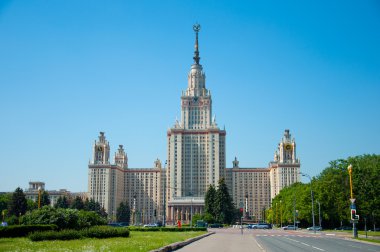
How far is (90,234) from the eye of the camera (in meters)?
34.5

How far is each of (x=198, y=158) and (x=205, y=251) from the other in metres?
154

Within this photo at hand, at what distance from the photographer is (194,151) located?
18075cm

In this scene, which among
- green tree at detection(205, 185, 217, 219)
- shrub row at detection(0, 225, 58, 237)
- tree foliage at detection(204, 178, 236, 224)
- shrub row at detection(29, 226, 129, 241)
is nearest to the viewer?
shrub row at detection(29, 226, 129, 241)

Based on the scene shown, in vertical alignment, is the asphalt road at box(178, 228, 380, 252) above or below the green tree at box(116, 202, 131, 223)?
above

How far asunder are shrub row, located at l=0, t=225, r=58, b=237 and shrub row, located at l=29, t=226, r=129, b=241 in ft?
12.0

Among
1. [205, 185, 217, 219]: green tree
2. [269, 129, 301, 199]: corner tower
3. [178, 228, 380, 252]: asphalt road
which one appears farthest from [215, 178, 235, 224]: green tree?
[178, 228, 380, 252]: asphalt road

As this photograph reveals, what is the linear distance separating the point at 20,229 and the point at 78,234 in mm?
5913

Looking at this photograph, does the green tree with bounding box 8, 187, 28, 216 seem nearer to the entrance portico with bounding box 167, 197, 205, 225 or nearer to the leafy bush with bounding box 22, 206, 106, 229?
the entrance portico with bounding box 167, 197, 205, 225

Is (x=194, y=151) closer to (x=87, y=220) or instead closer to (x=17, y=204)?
(x=17, y=204)

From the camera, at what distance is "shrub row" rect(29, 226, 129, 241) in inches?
1246

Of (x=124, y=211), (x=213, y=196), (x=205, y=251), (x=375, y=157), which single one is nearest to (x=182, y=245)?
(x=205, y=251)

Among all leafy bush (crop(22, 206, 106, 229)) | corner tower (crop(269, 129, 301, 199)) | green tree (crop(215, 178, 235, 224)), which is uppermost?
corner tower (crop(269, 129, 301, 199))

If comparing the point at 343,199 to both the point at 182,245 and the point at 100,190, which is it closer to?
the point at 182,245

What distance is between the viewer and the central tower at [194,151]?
583 ft
